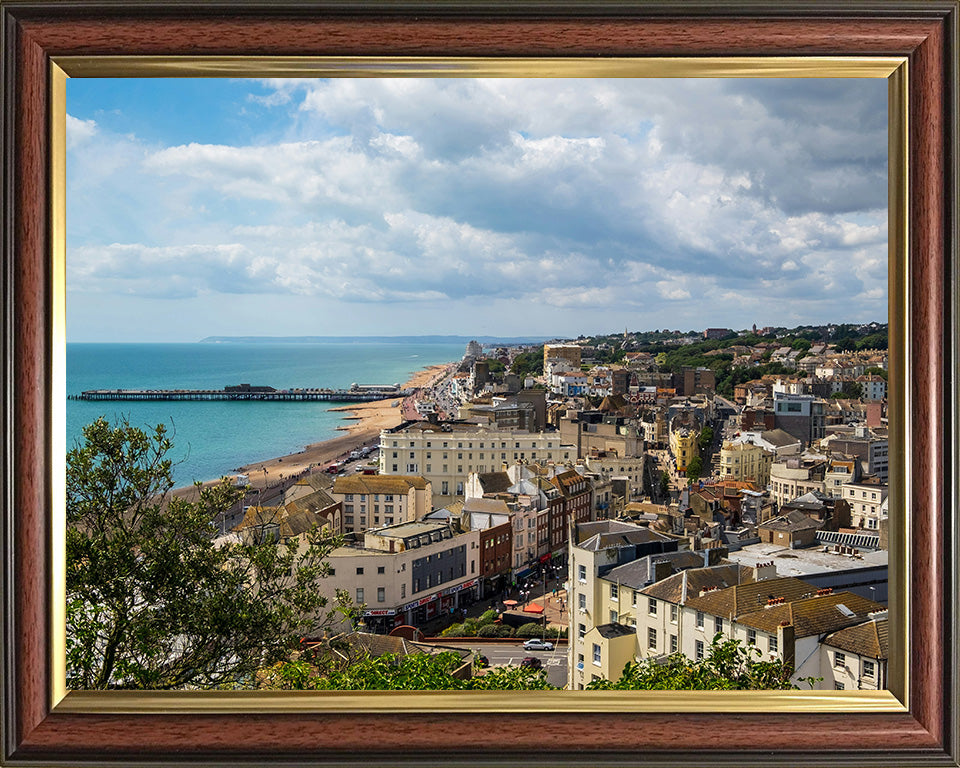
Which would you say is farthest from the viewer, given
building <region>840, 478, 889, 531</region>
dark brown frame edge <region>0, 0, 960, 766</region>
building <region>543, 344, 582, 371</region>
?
building <region>543, 344, 582, 371</region>

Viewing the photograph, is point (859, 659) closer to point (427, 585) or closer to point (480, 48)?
point (427, 585)

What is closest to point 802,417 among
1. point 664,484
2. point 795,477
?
point 795,477

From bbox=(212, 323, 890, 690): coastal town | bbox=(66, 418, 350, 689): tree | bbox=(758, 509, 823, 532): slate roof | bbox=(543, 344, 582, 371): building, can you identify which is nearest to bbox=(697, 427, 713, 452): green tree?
bbox=(212, 323, 890, 690): coastal town

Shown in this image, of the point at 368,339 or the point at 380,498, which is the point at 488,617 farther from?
the point at 368,339

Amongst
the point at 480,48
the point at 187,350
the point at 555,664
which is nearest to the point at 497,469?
the point at 555,664

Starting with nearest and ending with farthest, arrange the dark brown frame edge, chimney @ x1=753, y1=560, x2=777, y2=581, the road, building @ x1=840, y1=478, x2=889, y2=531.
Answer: the dark brown frame edge < building @ x1=840, y1=478, x2=889, y2=531 < the road < chimney @ x1=753, y1=560, x2=777, y2=581

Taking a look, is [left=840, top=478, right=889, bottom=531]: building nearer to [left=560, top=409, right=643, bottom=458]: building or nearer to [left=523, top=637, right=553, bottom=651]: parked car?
[left=560, top=409, right=643, bottom=458]: building
